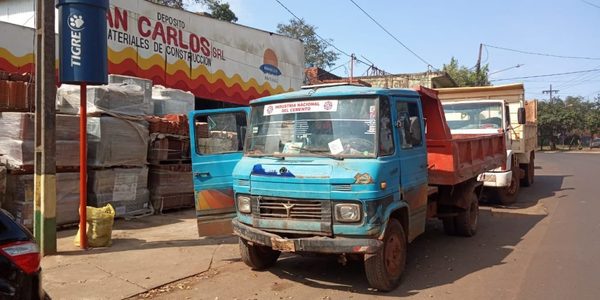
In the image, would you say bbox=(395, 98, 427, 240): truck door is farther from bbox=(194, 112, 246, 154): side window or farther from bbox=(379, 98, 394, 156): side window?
bbox=(194, 112, 246, 154): side window

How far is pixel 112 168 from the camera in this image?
29.4 ft

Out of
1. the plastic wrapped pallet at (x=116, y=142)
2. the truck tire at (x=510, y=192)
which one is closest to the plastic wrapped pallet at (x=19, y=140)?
the plastic wrapped pallet at (x=116, y=142)

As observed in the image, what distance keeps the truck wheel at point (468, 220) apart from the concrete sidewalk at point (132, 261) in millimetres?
3561

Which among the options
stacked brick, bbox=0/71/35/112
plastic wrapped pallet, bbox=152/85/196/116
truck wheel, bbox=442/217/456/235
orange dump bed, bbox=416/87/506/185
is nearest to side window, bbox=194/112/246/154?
orange dump bed, bbox=416/87/506/185

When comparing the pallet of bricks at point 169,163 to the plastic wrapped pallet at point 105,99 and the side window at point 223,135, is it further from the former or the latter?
the side window at point 223,135

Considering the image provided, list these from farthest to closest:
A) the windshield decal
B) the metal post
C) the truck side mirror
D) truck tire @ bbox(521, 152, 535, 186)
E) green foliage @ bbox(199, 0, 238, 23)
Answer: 1. green foliage @ bbox(199, 0, 238, 23)
2. truck tire @ bbox(521, 152, 535, 186)
3. the truck side mirror
4. the metal post
5. the windshield decal

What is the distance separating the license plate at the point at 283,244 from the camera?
512cm

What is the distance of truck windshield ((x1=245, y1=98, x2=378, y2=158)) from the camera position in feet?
17.4

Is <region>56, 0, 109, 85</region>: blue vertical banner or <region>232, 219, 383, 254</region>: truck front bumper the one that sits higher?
<region>56, 0, 109, 85</region>: blue vertical banner

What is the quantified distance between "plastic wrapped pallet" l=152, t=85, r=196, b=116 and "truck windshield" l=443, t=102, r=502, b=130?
603 cm

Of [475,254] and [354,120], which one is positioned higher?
[354,120]

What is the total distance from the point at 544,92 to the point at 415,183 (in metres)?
91.1

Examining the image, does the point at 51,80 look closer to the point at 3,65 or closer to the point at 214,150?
the point at 214,150

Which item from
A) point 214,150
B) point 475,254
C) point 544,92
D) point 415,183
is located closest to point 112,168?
point 214,150
